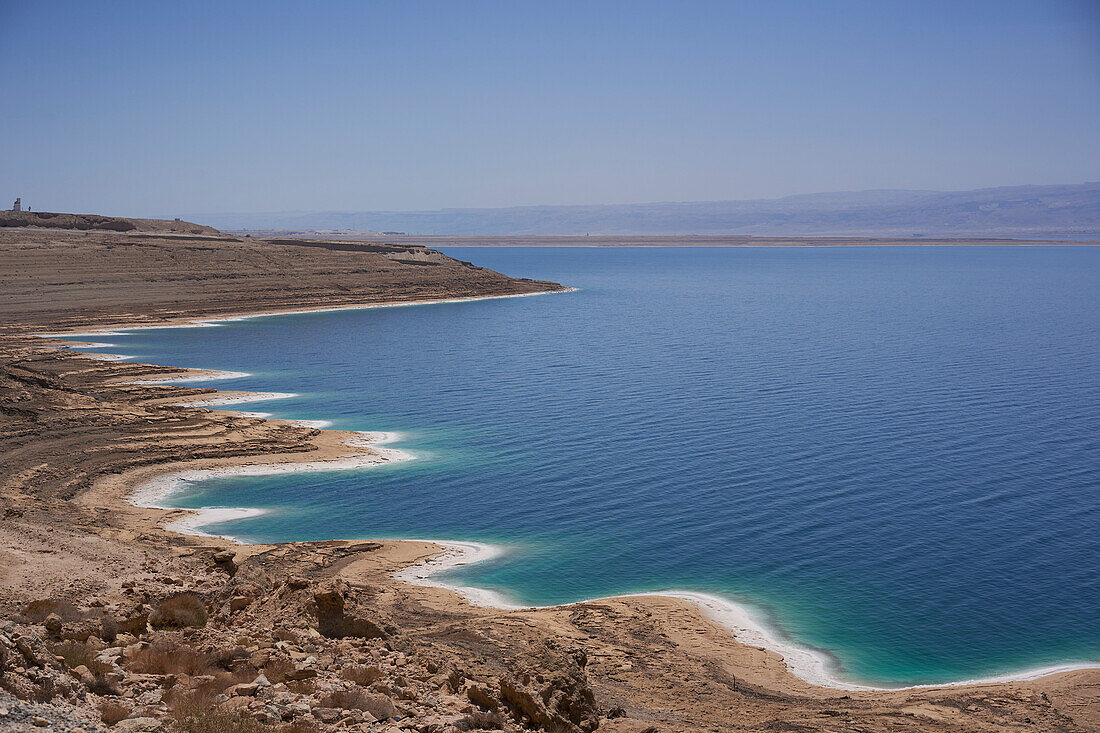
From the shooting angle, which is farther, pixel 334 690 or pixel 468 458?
pixel 468 458

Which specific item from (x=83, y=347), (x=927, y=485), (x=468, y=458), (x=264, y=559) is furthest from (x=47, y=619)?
(x=83, y=347)

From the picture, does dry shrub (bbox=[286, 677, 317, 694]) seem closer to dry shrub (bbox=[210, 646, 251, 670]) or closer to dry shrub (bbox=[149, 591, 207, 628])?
dry shrub (bbox=[210, 646, 251, 670])

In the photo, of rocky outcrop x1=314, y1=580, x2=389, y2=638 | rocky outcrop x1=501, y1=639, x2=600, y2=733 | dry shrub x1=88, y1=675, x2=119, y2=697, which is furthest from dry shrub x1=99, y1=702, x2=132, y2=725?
rocky outcrop x1=501, y1=639, x2=600, y2=733

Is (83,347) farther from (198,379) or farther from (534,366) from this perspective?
(534,366)

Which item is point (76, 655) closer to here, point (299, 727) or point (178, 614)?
point (178, 614)

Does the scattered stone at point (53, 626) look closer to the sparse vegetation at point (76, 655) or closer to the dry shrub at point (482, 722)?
the sparse vegetation at point (76, 655)

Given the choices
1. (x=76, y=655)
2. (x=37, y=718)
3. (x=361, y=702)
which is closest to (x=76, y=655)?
(x=76, y=655)
